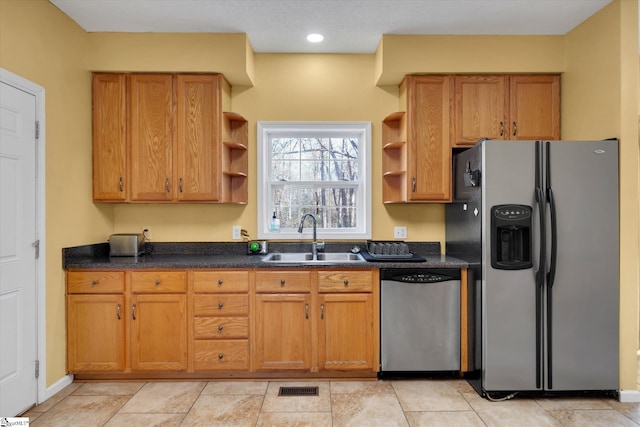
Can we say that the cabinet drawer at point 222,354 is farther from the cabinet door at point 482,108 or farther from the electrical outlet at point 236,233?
the cabinet door at point 482,108

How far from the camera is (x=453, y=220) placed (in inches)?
126

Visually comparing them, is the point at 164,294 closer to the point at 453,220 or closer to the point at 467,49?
the point at 453,220

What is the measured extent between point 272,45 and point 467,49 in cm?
163

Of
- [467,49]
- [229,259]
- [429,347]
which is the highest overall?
[467,49]

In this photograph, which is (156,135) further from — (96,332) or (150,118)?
(96,332)

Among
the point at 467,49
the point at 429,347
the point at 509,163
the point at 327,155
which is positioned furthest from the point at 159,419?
the point at 467,49

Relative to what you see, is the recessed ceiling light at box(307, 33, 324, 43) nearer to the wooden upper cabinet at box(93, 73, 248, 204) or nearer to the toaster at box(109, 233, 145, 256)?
the wooden upper cabinet at box(93, 73, 248, 204)

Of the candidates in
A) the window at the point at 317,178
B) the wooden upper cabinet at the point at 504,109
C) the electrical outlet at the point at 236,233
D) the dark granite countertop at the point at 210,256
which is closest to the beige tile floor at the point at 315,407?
the dark granite countertop at the point at 210,256

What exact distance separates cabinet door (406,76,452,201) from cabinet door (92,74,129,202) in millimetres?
2352

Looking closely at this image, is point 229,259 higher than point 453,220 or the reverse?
the reverse

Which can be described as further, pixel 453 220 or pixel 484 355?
pixel 453 220

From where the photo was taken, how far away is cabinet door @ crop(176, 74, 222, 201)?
123 inches

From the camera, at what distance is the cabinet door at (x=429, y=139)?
3.12 meters

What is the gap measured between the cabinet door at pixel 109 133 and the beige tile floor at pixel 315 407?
5.02 ft
